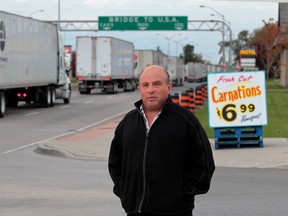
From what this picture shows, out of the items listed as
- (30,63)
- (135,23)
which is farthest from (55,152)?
(135,23)

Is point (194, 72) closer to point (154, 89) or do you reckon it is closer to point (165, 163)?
point (154, 89)

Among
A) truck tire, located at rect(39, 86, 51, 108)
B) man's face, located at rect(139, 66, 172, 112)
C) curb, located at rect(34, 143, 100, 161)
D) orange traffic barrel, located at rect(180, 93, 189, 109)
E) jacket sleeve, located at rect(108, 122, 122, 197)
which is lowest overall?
curb, located at rect(34, 143, 100, 161)

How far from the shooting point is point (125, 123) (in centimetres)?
460

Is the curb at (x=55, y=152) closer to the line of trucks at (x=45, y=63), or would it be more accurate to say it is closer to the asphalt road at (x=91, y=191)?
the asphalt road at (x=91, y=191)

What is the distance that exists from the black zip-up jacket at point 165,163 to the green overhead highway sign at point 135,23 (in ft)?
233

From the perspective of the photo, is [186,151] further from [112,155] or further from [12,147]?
[12,147]

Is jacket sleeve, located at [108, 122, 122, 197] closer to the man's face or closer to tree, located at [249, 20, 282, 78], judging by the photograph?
the man's face

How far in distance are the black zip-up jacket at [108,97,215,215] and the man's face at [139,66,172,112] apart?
2.2 inches

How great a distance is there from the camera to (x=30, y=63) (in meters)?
31.3

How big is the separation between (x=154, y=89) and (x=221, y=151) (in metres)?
10.8

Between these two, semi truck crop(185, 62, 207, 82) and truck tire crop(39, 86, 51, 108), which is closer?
truck tire crop(39, 86, 51, 108)

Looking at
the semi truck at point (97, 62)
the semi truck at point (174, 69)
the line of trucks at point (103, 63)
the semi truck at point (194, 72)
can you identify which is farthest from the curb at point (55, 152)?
the semi truck at point (194, 72)

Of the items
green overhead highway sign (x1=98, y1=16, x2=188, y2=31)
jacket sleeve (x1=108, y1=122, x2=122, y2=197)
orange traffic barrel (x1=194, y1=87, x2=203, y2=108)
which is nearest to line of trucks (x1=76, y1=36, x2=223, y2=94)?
green overhead highway sign (x1=98, y1=16, x2=188, y2=31)

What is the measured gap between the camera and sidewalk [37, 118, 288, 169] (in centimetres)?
1323
